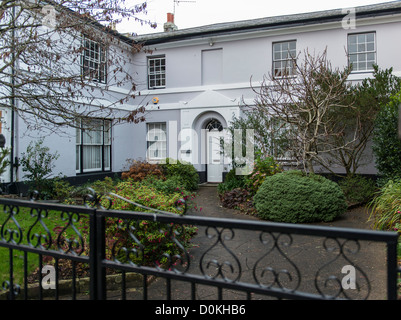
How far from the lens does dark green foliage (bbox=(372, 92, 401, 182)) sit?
9.41 metres

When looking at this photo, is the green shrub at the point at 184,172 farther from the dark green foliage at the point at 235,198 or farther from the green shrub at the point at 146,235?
the green shrub at the point at 146,235

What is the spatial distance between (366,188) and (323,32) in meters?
6.57

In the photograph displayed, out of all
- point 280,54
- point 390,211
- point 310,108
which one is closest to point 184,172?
point 310,108

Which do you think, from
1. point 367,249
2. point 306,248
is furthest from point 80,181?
point 367,249

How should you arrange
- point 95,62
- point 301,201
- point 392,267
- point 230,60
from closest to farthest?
point 392,267
point 301,201
point 95,62
point 230,60

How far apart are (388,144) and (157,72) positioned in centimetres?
1081

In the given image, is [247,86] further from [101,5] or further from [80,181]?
[101,5]

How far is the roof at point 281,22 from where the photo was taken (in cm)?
1292

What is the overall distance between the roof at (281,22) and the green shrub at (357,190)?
20.8ft

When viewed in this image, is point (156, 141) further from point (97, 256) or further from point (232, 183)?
point (97, 256)

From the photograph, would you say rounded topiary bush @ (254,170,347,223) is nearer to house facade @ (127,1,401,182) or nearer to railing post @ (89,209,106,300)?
house facade @ (127,1,401,182)

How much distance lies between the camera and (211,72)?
15742 mm

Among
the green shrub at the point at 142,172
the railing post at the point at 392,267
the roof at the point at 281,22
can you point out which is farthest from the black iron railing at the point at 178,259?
the roof at the point at 281,22

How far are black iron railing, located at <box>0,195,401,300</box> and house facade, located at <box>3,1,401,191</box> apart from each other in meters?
7.48
